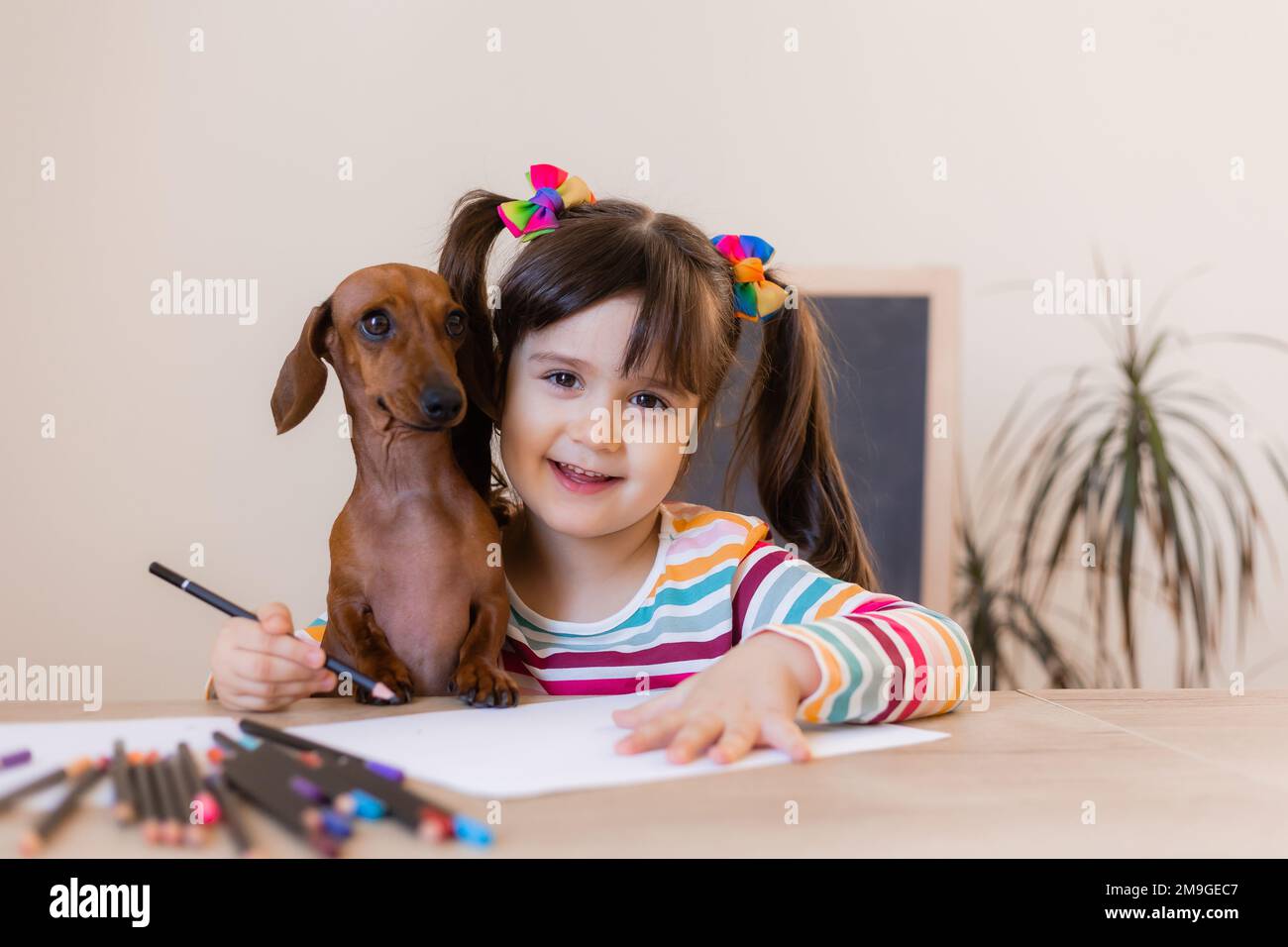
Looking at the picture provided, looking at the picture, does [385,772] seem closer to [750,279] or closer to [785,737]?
[785,737]

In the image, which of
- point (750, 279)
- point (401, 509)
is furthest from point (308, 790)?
point (750, 279)

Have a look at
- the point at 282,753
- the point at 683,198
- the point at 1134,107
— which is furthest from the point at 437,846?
the point at 1134,107

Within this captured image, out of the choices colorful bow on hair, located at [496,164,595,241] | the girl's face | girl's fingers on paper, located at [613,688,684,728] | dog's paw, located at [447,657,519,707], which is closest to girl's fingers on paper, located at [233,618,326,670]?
dog's paw, located at [447,657,519,707]

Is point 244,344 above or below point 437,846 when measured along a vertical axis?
above

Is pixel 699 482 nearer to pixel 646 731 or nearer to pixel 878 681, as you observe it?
pixel 878 681

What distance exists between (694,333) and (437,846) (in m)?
0.71

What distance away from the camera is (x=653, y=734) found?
680 millimetres

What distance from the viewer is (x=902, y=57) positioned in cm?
238

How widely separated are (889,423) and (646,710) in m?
1.54

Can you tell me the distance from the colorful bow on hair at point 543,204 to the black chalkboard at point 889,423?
104cm

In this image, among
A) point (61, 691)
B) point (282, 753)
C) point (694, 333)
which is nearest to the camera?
point (282, 753)

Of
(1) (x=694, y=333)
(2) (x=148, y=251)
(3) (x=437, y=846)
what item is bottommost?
(3) (x=437, y=846)

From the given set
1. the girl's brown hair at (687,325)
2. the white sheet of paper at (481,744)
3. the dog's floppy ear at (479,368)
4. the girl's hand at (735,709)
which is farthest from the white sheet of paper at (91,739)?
the girl's brown hair at (687,325)

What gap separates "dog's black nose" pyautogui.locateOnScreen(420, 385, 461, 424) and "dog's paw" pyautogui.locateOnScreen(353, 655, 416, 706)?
185 millimetres
